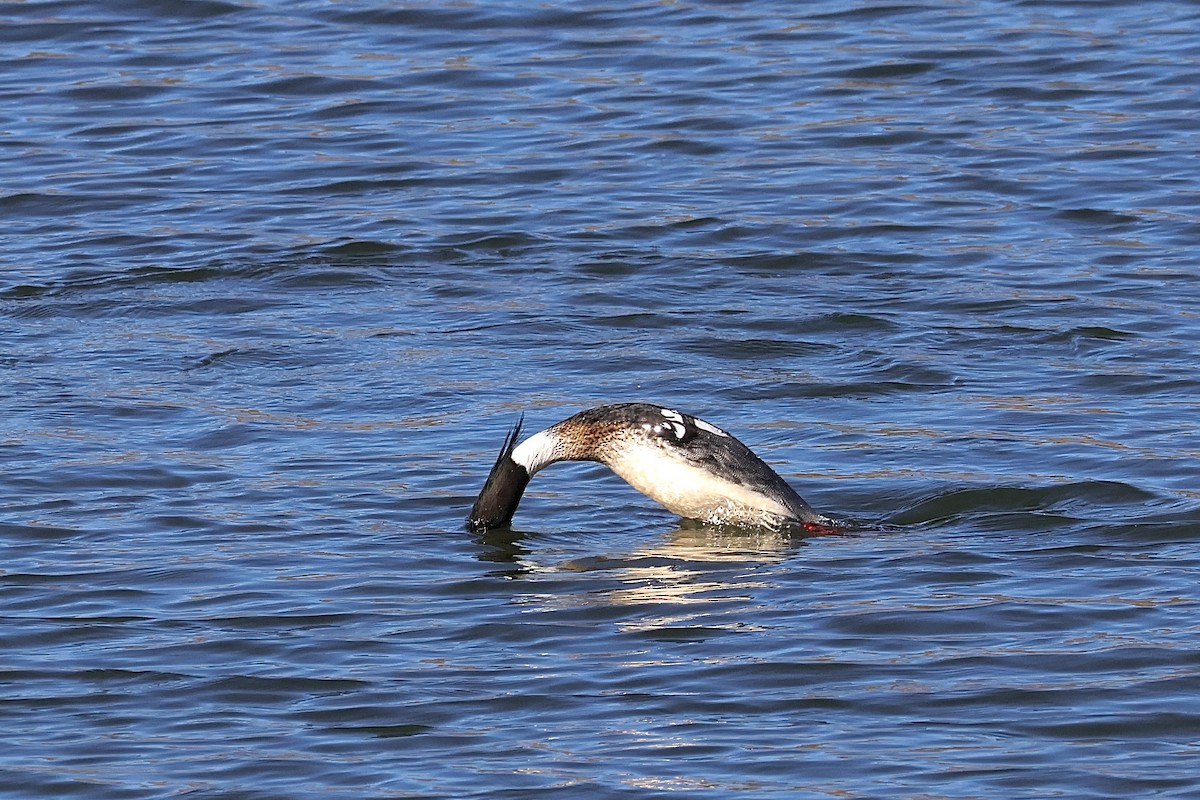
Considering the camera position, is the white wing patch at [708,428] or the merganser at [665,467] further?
the white wing patch at [708,428]

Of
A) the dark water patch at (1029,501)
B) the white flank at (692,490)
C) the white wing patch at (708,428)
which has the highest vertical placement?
the white wing patch at (708,428)

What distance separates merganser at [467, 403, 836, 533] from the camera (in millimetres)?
9125

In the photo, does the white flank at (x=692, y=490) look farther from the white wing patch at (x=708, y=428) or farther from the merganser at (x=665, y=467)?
the white wing patch at (x=708, y=428)

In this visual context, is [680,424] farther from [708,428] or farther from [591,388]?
[591,388]

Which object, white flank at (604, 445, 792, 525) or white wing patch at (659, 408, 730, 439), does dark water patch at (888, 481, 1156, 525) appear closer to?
white flank at (604, 445, 792, 525)

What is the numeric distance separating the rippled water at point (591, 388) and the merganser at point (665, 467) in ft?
0.49

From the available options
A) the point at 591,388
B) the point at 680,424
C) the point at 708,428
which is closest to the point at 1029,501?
the point at 708,428

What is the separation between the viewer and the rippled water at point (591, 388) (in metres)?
6.86

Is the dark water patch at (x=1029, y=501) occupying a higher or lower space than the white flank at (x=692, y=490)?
lower

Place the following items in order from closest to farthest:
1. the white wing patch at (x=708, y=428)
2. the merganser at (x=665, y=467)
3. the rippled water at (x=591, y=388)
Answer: the rippled water at (x=591, y=388), the merganser at (x=665, y=467), the white wing patch at (x=708, y=428)

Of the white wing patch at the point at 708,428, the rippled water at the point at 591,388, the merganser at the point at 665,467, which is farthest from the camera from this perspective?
the white wing patch at the point at 708,428

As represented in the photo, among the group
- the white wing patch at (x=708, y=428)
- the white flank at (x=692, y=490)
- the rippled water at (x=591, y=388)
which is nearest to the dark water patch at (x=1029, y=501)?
the rippled water at (x=591, y=388)

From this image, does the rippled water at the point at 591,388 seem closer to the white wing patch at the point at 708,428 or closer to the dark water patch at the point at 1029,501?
the dark water patch at the point at 1029,501

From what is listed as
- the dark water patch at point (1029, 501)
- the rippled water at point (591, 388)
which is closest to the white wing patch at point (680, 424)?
the rippled water at point (591, 388)
